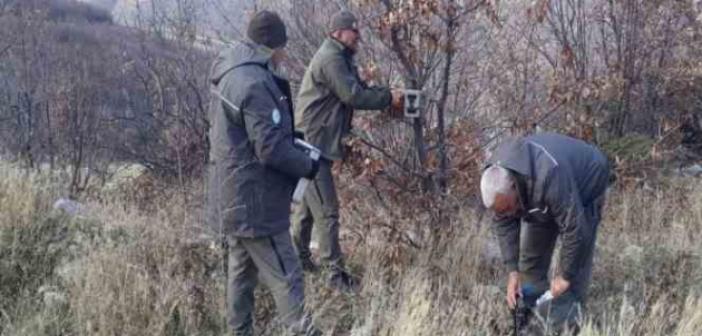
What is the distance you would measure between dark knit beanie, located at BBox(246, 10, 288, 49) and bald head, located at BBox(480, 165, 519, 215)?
136 cm

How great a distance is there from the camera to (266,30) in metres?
4.85

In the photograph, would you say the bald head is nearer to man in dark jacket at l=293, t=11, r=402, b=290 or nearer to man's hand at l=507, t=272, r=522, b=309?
man's hand at l=507, t=272, r=522, b=309

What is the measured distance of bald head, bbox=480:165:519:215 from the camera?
14.9ft

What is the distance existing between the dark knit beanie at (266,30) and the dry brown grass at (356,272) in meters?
1.50

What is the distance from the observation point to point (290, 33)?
9.41 metres

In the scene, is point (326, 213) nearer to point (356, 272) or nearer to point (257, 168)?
point (356, 272)

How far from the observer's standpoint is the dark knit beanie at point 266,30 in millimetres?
4855

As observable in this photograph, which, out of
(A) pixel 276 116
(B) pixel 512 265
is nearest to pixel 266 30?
(A) pixel 276 116

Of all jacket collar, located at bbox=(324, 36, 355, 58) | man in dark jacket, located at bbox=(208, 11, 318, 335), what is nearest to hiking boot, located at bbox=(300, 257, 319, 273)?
man in dark jacket, located at bbox=(208, 11, 318, 335)

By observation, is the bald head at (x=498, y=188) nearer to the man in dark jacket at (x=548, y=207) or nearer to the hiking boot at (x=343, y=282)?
the man in dark jacket at (x=548, y=207)

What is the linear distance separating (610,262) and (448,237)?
1140 mm

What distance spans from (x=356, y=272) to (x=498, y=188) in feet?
6.21

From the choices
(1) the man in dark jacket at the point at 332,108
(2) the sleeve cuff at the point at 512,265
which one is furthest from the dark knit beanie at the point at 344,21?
(2) the sleeve cuff at the point at 512,265

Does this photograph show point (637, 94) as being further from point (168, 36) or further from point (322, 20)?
point (168, 36)
